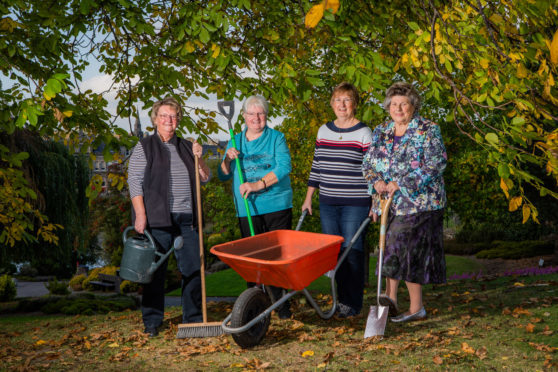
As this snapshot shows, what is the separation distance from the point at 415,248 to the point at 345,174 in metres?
0.83

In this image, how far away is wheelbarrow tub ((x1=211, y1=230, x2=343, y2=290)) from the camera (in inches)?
132

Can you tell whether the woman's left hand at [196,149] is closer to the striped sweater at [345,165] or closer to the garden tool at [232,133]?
the garden tool at [232,133]

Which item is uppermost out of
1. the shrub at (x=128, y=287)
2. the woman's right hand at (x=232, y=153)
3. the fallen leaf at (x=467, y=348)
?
the woman's right hand at (x=232, y=153)

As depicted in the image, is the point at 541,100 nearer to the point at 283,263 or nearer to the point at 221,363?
the point at 283,263

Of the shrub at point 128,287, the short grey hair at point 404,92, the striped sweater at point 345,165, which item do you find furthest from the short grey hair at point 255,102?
the shrub at point 128,287

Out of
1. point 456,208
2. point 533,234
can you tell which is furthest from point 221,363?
point 533,234

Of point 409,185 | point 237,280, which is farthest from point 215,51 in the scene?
point 237,280

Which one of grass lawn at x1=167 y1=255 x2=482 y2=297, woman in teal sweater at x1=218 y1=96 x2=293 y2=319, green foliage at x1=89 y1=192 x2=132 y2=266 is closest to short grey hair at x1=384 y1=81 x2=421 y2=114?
woman in teal sweater at x1=218 y1=96 x2=293 y2=319

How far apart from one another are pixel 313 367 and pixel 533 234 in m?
18.2

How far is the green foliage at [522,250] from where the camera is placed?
17384 mm

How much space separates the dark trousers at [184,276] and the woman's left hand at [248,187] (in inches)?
→ 20.4

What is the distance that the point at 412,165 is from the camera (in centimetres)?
395

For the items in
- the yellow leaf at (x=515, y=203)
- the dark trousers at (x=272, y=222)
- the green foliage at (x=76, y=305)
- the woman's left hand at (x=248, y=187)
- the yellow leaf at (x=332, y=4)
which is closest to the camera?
the yellow leaf at (x=332, y=4)

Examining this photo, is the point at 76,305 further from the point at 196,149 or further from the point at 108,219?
the point at 108,219
